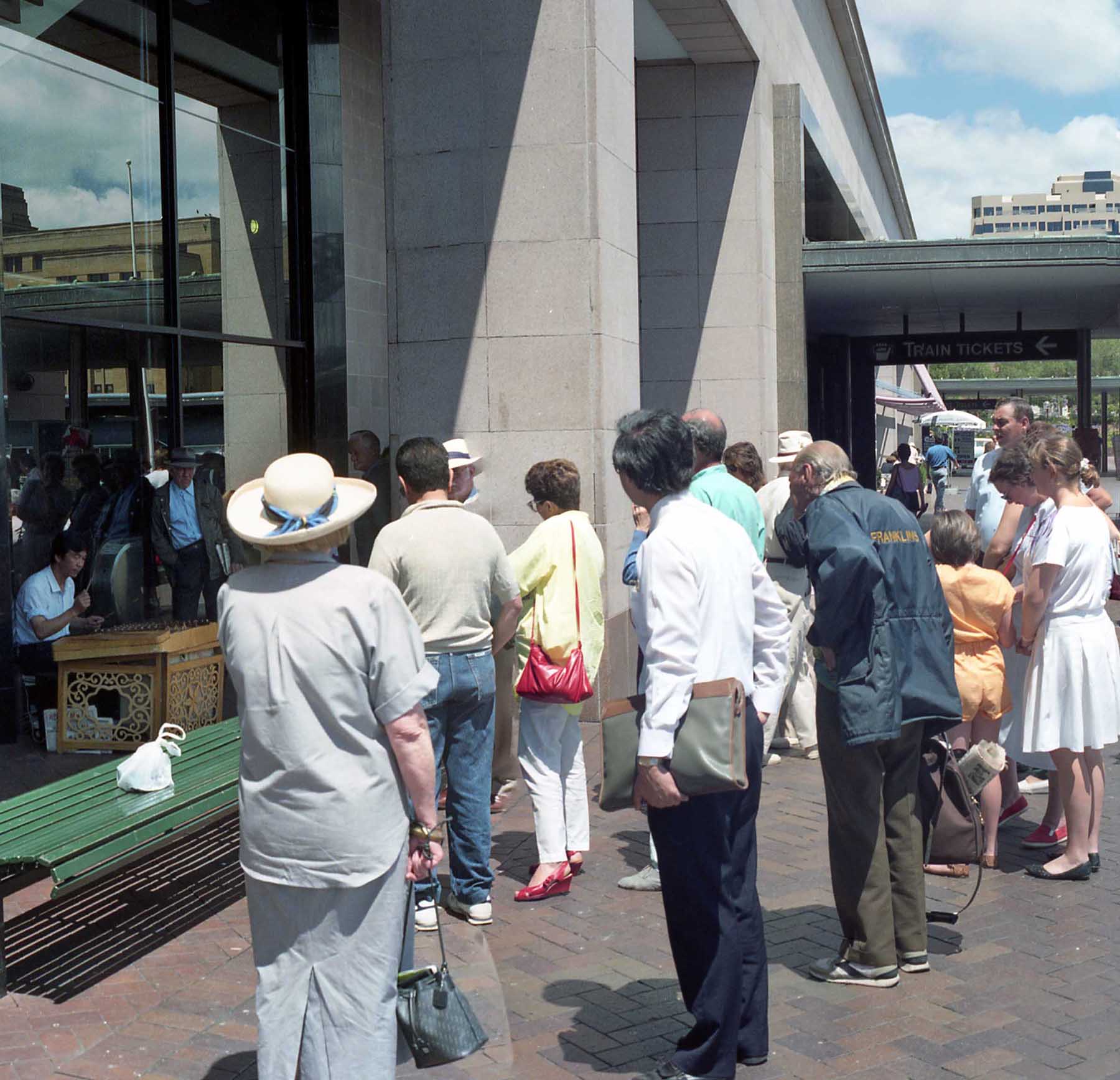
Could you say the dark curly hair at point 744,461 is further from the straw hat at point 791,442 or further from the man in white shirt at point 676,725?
the man in white shirt at point 676,725

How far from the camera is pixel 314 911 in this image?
3.56 metres

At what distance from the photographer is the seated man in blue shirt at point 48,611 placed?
848cm

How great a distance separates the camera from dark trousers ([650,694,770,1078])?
414 cm

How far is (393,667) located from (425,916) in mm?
2351

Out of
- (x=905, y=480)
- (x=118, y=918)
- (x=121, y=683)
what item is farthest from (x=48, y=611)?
(x=905, y=480)

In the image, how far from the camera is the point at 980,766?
5770 mm

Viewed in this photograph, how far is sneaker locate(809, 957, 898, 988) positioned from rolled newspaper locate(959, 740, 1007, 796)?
102 cm

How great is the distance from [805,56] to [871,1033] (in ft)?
56.3

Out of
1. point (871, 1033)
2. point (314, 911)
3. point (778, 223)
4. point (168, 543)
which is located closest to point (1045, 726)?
point (871, 1033)

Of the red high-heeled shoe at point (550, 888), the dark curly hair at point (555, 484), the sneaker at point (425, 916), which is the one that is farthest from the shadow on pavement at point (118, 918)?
the dark curly hair at point (555, 484)

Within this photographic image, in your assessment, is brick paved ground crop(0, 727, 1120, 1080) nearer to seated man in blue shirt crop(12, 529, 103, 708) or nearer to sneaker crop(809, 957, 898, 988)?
sneaker crop(809, 957, 898, 988)

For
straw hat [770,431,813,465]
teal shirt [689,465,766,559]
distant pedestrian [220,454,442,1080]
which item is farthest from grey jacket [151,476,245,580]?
distant pedestrian [220,454,442,1080]

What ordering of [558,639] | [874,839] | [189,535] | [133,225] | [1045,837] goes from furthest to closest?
[189,535] → [133,225] → [1045,837] → [558,639] → [874,839]

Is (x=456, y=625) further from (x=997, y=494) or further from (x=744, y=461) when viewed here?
(x=997, y=494)
